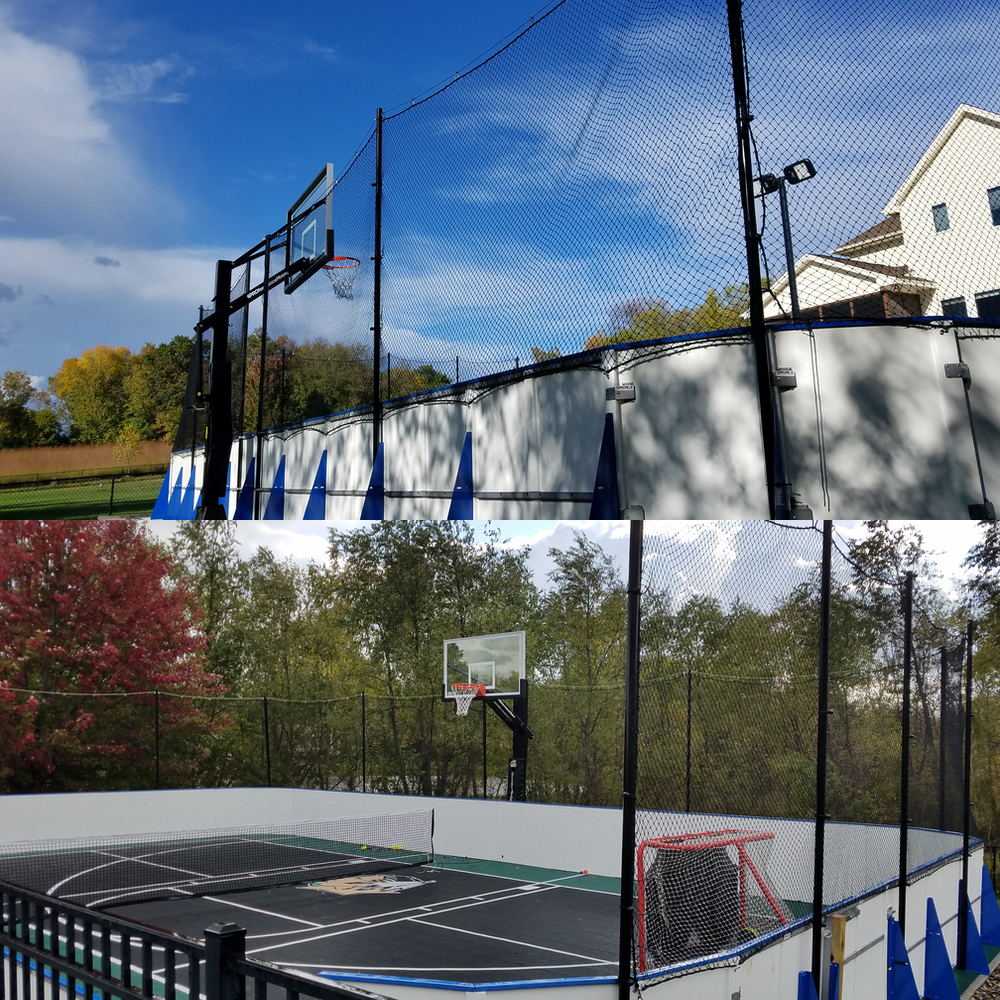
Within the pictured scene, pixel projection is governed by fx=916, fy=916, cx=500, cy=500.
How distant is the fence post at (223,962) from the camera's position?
2514 millimetres

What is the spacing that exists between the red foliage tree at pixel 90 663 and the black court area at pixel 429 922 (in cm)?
941

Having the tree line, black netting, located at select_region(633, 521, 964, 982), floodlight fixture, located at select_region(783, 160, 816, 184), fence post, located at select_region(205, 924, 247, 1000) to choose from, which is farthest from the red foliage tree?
fence post, located at select_region(205, 924, 247, 1000)

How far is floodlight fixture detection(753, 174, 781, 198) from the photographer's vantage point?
6984 mm

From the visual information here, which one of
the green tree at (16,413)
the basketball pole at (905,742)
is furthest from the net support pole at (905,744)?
the green tree at (16,413)

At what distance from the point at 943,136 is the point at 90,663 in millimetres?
20707

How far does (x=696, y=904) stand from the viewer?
7.32 m

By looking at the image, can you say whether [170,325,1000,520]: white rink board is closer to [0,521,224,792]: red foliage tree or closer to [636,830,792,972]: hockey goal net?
[636,830,792,972]: hockey goal net

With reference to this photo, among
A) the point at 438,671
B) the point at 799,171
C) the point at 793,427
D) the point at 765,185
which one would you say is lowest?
the point at 438,671

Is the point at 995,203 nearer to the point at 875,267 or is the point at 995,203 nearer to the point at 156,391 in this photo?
the point at 875,267

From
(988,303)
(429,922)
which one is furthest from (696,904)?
(988,303)

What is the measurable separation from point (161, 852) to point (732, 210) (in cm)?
1419

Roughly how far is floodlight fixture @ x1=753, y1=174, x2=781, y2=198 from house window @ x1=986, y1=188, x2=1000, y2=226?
1.83 m

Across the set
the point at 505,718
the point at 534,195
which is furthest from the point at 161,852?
the point at 534,195

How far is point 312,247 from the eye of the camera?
13.1m
